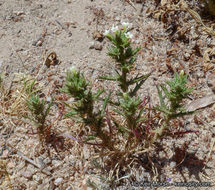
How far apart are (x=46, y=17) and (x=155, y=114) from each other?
7.12 ft

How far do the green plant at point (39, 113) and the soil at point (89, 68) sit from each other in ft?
0.36

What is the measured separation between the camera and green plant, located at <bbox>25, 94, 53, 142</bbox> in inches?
96.4

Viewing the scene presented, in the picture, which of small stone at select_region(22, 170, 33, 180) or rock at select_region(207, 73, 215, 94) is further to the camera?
rock at select_region(207, 73, 215, 94)

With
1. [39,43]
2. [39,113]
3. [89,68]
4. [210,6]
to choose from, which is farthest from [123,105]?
[210,6]

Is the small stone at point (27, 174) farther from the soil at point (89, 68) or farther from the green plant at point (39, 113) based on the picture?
the green plant at point (39, 113)

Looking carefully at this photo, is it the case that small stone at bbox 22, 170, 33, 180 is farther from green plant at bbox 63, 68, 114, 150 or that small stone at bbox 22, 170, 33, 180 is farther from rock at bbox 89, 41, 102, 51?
rock at bbox 89, 41, 102, 51

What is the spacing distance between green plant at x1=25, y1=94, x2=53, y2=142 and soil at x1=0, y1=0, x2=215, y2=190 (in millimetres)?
110

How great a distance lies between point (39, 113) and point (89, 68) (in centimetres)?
95

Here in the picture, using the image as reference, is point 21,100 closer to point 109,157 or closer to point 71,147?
point 71,147

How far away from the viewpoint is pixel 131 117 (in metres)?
2.19

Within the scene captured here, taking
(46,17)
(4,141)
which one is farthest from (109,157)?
(46,17)

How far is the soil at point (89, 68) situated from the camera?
251 cm

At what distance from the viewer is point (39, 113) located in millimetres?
2549

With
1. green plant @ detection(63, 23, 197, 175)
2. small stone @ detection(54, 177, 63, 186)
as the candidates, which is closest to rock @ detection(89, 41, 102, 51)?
green plant @ detection(63, 23, 197, 175)
